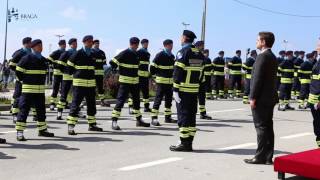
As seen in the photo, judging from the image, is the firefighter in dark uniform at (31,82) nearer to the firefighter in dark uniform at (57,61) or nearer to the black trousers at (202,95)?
the firefighter in dark uniform at (57,61)

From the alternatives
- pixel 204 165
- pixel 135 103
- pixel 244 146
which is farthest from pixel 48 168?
pixel 135 103

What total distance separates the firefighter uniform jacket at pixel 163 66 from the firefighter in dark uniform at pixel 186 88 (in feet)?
13.4

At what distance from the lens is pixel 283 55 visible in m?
20.1

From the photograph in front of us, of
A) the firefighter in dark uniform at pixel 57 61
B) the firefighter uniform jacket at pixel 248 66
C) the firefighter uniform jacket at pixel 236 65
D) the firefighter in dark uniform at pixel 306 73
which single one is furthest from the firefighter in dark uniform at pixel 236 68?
the firefighter in dark uniform at pixel 57 61

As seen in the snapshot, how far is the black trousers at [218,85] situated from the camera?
23.8m

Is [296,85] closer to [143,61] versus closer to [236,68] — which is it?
[236,68]

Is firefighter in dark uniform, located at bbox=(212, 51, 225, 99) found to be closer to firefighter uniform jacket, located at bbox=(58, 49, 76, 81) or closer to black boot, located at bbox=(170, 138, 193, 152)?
firefighter uniform jacket, located at bbox=(58, 49, 76, 81)

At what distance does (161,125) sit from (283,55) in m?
8.64

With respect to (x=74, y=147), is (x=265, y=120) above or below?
above

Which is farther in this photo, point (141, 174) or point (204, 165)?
point (204, 165)

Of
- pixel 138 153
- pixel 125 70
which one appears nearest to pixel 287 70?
pixel 125 70

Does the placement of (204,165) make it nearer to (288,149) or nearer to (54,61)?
(288,149)

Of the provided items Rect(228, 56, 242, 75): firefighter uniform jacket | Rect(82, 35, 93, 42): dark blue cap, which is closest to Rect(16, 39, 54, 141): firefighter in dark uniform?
Rect(82, 35, 93, 42): dark blue cap

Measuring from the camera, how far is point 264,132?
832cm
